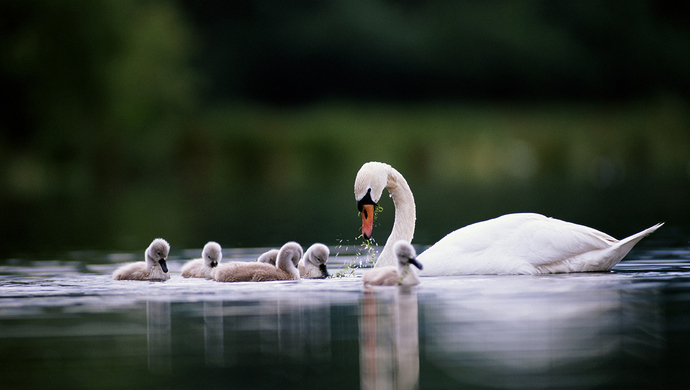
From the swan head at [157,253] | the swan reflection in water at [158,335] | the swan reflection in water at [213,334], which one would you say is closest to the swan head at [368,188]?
the swan head at [157,253]

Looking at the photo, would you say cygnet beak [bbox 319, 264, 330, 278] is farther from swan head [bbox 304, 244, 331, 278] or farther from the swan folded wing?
the swan folded wing

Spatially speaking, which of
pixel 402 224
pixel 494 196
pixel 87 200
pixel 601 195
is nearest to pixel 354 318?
pixel 402 224

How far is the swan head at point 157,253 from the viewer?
1151 centimetres

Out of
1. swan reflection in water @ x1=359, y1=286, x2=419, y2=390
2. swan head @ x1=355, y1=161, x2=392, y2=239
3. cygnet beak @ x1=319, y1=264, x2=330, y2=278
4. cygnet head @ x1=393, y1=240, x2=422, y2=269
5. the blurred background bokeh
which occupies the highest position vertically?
the blurred background bokeh

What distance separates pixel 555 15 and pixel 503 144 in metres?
35.0

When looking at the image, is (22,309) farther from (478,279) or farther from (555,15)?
(555,15)

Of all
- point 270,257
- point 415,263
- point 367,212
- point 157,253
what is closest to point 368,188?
point 367,212

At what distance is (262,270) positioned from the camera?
11188 mm

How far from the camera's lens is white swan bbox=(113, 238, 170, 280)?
1154 centimetres

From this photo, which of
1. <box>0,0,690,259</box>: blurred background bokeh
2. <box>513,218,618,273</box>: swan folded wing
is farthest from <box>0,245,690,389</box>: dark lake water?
<box>0,0,690,259</box>: blurred background bokeh

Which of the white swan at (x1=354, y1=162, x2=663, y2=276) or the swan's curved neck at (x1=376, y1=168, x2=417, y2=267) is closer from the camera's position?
the white swan at (x1=354, y1=162, x2=663, y2=276)

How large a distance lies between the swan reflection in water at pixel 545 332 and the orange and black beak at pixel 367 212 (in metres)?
1.41

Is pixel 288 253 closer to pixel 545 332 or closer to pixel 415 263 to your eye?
pixel 415 263

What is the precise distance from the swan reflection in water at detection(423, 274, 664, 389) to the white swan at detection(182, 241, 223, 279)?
9.19 feet
